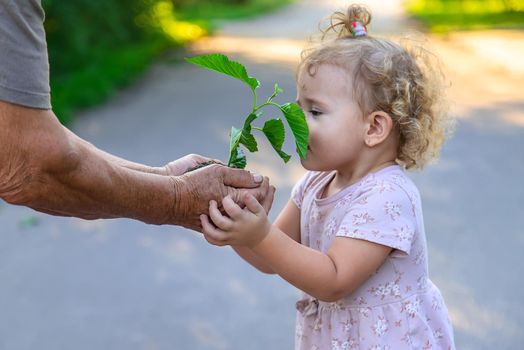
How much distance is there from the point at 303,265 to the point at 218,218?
263 millimetres

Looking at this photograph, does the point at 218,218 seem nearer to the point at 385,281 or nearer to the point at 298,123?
the point at 298,123

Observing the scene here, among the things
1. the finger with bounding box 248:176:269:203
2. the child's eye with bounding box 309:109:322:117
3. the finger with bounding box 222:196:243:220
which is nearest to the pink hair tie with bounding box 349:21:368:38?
the child's eye with bounding box 309:109:322:117

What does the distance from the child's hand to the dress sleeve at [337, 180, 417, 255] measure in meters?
0.23

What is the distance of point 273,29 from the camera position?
20250 mm

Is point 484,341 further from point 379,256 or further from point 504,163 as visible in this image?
point 504,163

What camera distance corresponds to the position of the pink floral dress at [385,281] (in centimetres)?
230

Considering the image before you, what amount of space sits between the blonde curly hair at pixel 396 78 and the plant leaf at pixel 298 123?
22 centimetres

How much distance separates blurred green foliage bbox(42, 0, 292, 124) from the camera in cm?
969

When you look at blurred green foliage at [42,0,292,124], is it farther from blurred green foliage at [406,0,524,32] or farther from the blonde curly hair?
the blonde curly hair

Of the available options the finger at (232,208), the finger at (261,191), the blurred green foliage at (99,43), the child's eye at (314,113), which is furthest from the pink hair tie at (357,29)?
the blurred green foliage at (99,43)

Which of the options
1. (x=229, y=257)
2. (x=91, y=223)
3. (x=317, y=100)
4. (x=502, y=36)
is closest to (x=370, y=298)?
(x=317, y=100)

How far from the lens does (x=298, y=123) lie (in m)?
2.22

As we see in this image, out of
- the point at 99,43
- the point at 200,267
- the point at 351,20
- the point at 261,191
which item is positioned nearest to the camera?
the point at 261,191

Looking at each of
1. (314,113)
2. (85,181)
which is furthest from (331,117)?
(85,181)
